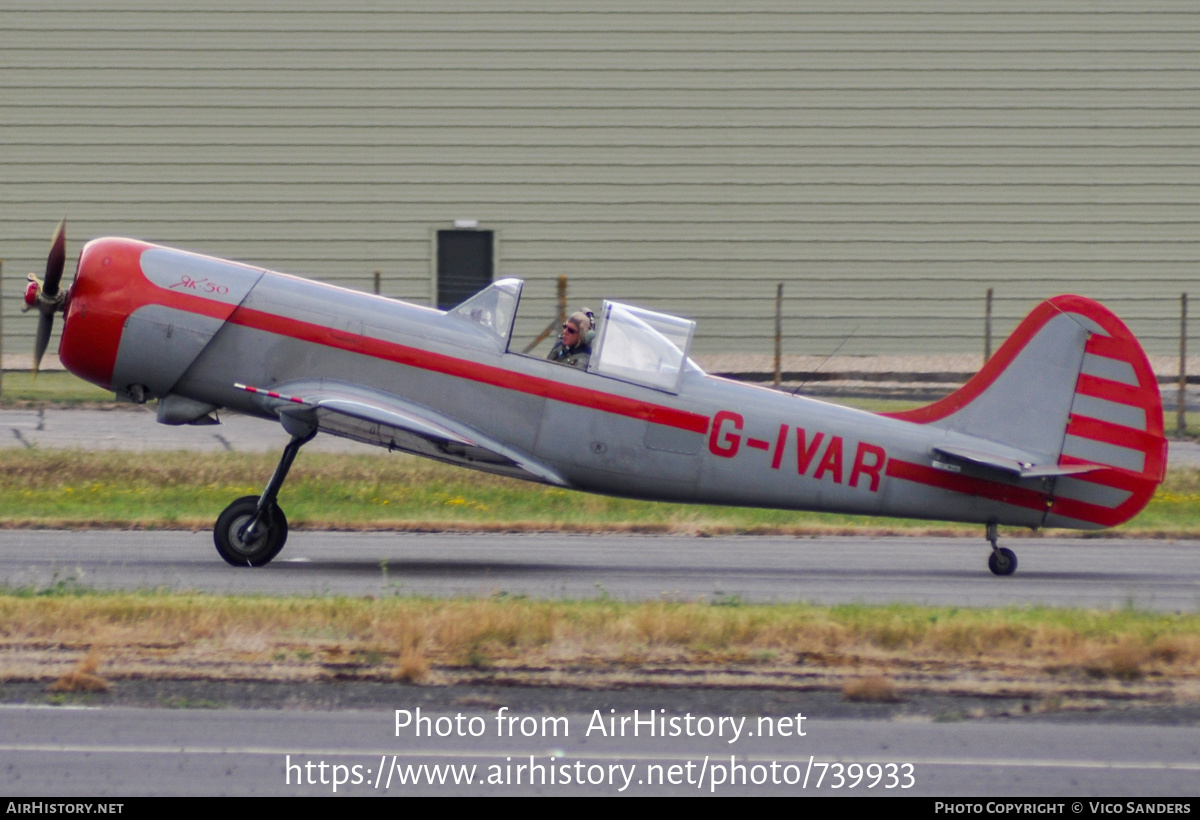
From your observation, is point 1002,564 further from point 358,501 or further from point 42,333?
point 42,333

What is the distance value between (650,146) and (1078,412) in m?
15.4

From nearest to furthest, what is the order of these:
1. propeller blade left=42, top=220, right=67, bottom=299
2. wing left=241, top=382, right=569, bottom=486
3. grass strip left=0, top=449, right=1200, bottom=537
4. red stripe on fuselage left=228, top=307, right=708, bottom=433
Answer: wing left=241, top=382, right=569, bottom=486 → propeller blade left=42, top=220, right=67, bottom=299 → red stripe on fuselage left=228, top=307, right=708, bottom=433 → grass strip left=0, top=449, right=1200, bottom=537

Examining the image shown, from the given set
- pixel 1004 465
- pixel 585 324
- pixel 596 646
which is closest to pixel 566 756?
pixel 596 646

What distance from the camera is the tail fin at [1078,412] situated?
11680 mm

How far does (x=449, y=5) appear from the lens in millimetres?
25469

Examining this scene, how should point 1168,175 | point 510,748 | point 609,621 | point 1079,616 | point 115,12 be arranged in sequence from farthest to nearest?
point 1168,175
point 115,12
point 1079,616
point 609,621
point 510,748

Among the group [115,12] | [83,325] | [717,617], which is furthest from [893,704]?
[115,12]

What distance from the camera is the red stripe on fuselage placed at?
11.3 meters

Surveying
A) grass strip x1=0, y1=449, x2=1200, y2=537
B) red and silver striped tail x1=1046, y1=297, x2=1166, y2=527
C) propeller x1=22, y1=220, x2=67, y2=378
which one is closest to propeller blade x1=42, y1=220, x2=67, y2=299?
propeller x1=22, y1=220, x2=67, y2=378

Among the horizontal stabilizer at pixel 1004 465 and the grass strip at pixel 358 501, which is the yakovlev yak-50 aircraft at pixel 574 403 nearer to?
the horizontal stabilizer at pixel 1004 465

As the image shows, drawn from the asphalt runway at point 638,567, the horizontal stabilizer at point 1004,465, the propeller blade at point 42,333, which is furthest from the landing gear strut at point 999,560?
the propeller blade at point 42,333

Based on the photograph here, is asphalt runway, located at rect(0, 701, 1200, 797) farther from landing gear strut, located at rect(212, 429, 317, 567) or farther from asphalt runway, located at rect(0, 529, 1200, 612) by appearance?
landing gear strut, located at rect(212, 429, 317, 567)

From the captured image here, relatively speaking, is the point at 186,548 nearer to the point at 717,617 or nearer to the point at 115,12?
the point at 717,617

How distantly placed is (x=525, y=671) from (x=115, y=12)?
70.3ft
